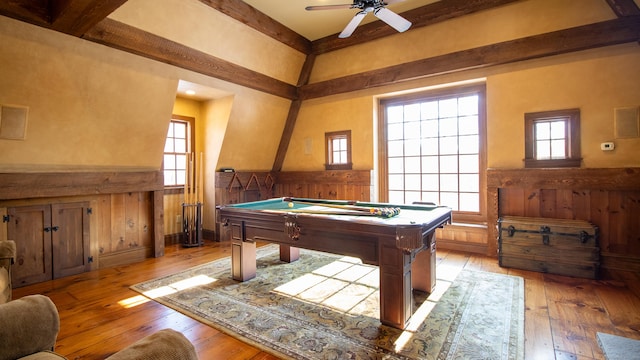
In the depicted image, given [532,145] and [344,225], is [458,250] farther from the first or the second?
[344,225]

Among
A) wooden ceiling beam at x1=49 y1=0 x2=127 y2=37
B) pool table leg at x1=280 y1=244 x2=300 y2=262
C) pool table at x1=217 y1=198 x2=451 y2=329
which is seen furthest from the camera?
pool table leg at x1=280 y1=244 x2=300 y2=262

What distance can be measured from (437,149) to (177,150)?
179 inches

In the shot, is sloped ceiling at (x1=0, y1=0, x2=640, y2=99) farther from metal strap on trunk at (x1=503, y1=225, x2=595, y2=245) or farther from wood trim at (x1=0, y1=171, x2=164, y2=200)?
metal strap on trunk at (x1=503, y1=225, x2=595, y2=245)

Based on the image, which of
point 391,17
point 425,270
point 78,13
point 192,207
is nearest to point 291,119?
point 192,207

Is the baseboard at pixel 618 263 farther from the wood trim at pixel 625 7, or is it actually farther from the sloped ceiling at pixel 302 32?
the wood trim at pixel 625 7

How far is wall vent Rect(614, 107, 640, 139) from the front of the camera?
11.3 ft

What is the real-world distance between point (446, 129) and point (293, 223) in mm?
3280

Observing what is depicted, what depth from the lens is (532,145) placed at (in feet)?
13.3

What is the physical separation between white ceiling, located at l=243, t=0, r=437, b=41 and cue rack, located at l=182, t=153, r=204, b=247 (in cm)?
272

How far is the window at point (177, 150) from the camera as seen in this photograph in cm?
542

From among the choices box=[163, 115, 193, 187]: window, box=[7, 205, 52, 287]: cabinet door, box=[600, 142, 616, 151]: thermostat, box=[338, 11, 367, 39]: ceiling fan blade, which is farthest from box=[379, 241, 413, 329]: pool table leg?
box=[163, 115, 193, 187]: window

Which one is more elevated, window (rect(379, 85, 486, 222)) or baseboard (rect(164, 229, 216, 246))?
window (rect(379, 85, 486, 222))

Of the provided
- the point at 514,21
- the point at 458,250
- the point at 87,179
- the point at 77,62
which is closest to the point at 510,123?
the point at 514,21

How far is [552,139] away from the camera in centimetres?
394
